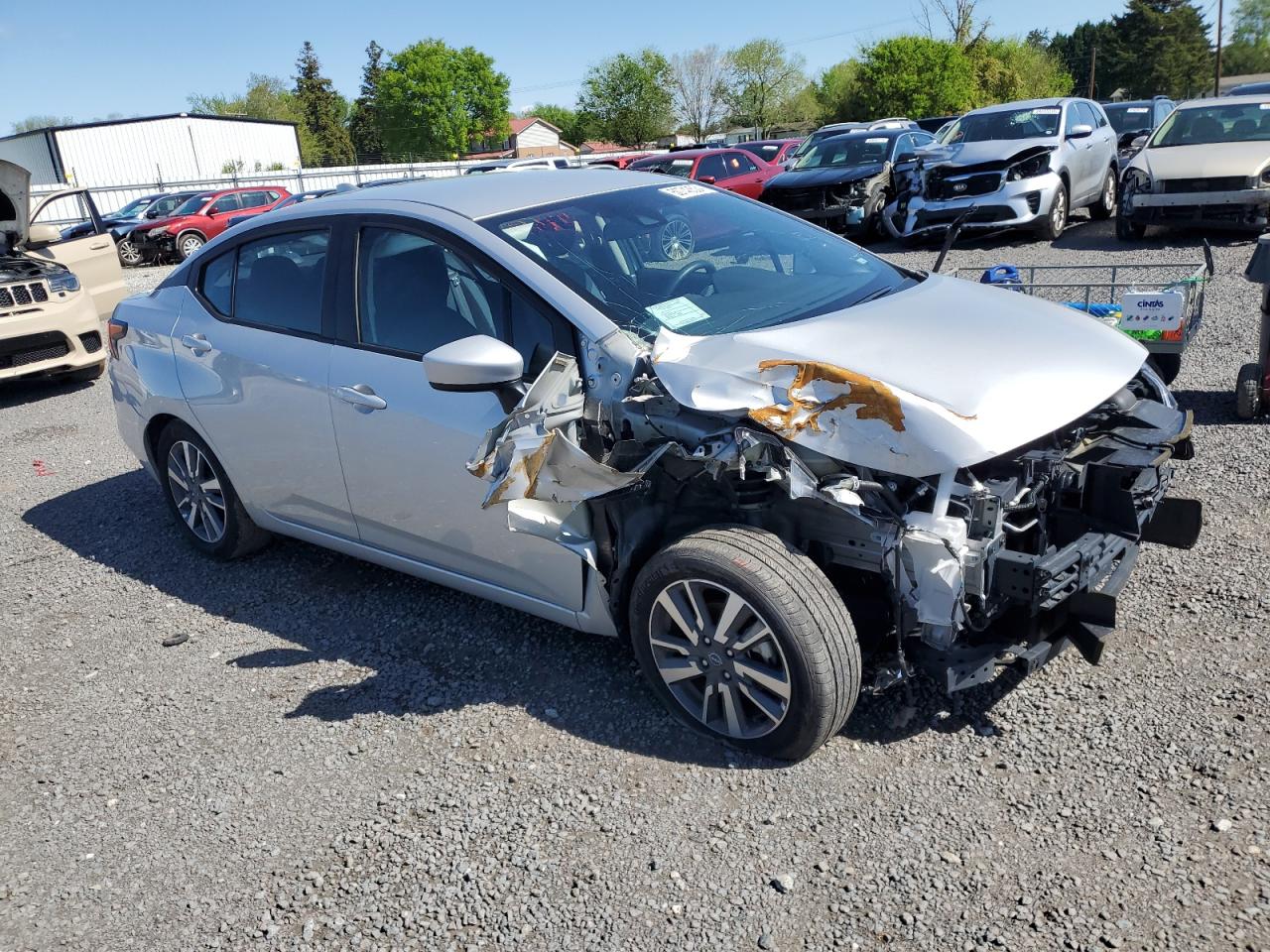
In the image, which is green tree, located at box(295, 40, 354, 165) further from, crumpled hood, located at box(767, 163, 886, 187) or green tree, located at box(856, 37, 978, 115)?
crumpled hood, located at box(767, 163, 886, 187)

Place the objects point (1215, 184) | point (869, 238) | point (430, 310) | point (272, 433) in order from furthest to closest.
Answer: point (869, 238) < point (1215, 184) < point (272, 433) < point (430, 310)

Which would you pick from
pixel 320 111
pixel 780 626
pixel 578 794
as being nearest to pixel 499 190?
pixel 780 626

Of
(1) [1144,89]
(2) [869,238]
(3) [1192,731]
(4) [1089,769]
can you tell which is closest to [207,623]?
(4) [1089,769]

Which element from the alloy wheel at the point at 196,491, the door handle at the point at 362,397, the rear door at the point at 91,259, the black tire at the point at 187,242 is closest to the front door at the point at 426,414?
the door handle at the point at 362,397

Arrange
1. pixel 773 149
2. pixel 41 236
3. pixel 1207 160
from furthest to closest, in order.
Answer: pixel 773 149 < pixel 1207 160 < pixel 41 236

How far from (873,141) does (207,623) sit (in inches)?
537

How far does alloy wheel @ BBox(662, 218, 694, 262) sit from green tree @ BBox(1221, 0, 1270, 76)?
9820 centimetres

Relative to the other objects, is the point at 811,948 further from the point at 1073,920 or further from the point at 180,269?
the point at 180,269

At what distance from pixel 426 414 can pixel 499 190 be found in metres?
1.05

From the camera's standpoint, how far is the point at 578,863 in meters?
2.82

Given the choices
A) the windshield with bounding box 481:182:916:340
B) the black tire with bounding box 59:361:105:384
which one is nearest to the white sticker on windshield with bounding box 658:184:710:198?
the windshield with bounding box 481:182:916:340

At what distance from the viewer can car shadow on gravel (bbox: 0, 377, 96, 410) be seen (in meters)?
9.69

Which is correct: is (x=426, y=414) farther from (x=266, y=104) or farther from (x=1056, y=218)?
(x=266, y=104)

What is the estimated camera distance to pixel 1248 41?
8669 centimetres
